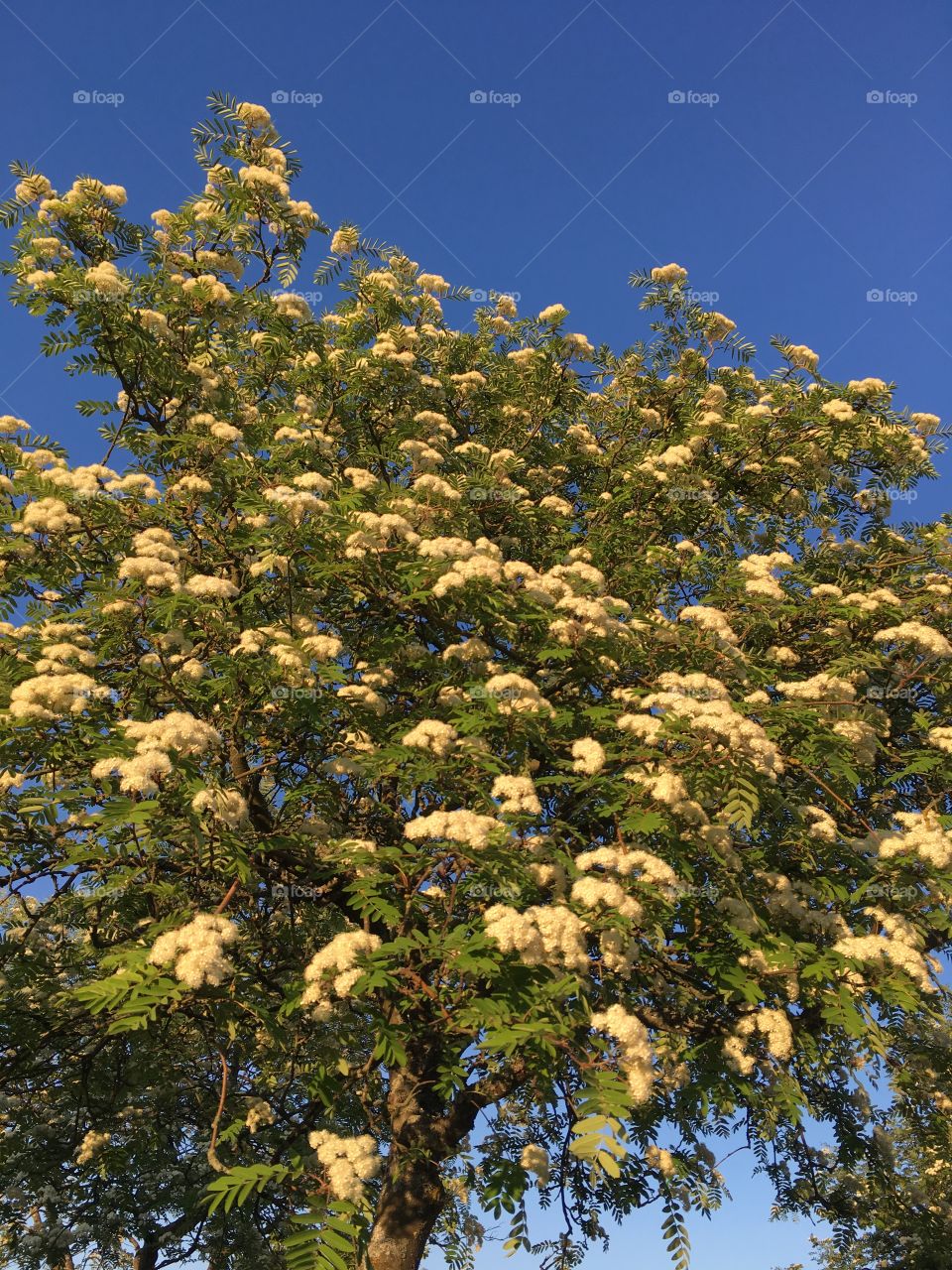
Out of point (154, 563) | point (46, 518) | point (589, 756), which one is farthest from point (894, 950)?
point (46, 518)

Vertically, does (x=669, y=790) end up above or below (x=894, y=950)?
above

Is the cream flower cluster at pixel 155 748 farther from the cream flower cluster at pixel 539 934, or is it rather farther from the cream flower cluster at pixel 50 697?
the cream flower cluster at pixel 539 934

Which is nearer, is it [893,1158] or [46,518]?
[46,518]

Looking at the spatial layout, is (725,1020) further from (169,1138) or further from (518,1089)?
(169,1138)

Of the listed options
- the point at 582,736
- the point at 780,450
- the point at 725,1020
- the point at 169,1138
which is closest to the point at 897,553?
the point at 780,450

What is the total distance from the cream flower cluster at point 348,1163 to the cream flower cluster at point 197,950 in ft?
5.40

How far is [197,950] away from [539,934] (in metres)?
2.52

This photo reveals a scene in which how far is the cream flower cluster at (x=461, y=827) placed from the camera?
657 centimetres

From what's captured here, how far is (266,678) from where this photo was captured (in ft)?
26.5

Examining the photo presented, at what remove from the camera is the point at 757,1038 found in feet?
27.5

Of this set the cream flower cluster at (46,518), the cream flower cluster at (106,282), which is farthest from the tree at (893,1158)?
the cream flower cluster at (106,282)

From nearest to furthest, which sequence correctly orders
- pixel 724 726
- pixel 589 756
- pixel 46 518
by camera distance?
1. pixel 724 726
2. pixel 589 756
3. pixel 46 518

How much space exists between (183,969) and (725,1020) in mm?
5647

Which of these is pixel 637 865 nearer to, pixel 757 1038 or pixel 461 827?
pixel 461 827
